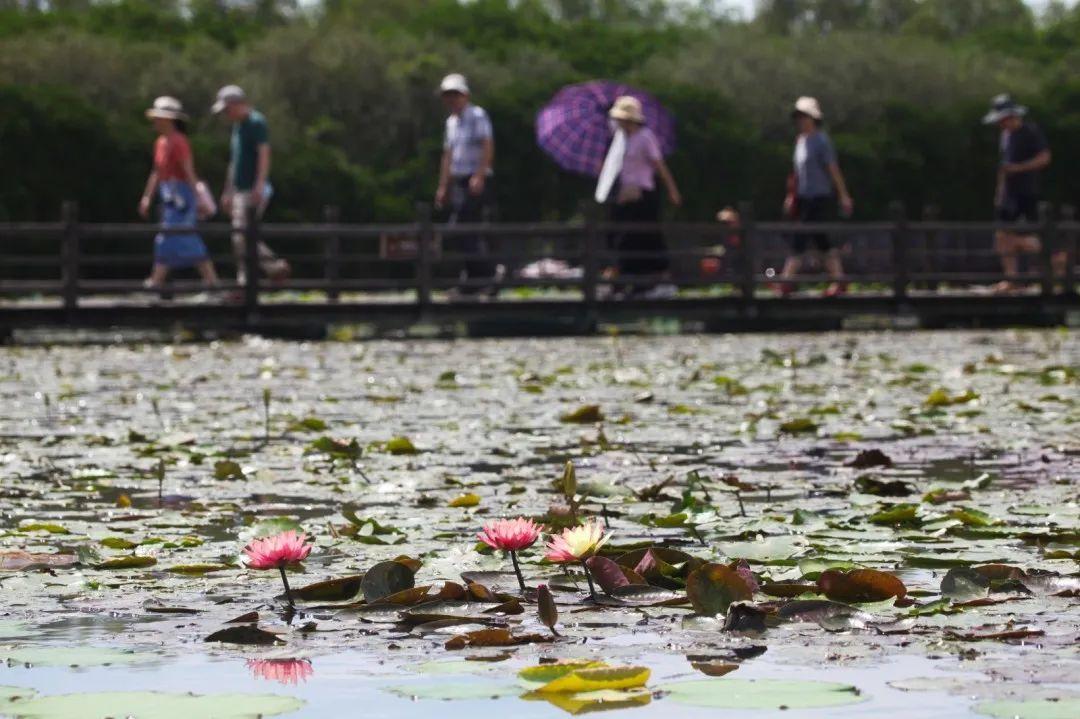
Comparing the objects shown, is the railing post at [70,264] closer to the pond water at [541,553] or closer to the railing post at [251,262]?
the railing post at [251,262]

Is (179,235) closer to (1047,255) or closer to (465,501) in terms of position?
(1047,255)

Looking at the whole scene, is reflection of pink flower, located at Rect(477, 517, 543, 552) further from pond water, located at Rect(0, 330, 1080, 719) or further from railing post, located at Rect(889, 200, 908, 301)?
railing post, located at Rect(889, 200, 908, 301)

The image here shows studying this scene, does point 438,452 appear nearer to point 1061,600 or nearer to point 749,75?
point 1061,600

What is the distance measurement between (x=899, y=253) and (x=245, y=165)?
18.5 feet

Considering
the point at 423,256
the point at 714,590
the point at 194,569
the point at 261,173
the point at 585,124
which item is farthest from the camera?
the point at 585,124

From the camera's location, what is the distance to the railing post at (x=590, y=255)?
16.1 m

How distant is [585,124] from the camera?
2080cm

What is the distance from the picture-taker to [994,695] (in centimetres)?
234

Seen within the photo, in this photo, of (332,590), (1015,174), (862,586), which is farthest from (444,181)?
(862,586)

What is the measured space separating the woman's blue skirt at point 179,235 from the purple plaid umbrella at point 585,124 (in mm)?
5624

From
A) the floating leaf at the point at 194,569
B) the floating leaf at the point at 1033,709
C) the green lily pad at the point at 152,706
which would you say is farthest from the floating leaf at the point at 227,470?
the floating leaf at the point at 1033,709

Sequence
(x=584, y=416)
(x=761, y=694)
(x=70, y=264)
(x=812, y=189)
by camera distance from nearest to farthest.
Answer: (x=761, y=694) < (x=584, y=416) < (x=70, y=264) < (x=812, y=189)

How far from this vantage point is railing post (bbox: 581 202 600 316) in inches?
634

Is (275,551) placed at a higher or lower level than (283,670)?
higher
